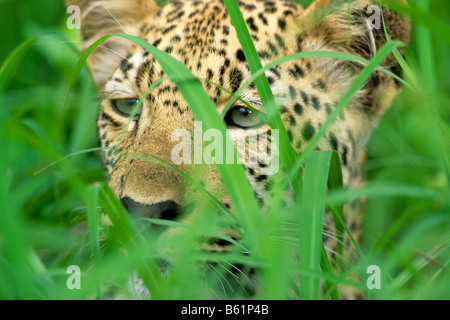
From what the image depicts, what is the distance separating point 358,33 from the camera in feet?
9.12

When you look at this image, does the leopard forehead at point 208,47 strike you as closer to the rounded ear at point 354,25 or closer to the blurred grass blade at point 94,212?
the rounded ear at point 354,25

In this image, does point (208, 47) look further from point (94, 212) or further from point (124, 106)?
point (94, 212)

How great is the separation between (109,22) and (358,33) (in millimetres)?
1528

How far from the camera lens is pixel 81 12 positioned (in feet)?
11.0

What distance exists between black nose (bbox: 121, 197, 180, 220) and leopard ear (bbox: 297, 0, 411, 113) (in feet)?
3.79

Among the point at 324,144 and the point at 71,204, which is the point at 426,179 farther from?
the point at 71,204

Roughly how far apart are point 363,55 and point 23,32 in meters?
3.33

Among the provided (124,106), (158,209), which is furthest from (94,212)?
(124,106)

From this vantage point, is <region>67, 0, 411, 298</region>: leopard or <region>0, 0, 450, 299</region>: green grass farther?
<region>67, 0, 411, 298</region>: leopard

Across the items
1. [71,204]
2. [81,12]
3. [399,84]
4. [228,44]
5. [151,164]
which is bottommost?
[71,204]

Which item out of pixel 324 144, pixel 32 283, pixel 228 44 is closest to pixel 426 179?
pixel 324 144

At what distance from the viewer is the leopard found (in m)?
Result: 2.37

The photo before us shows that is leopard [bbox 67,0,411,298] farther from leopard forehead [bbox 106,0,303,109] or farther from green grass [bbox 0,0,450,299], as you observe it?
green grass [bbox 0,0,450,299]

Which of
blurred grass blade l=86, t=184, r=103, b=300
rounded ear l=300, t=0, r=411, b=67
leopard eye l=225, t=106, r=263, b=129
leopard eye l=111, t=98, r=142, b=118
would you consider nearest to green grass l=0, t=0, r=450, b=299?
blurred grass blade l=86, t=184, r=103, b=300
